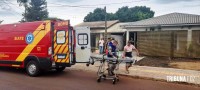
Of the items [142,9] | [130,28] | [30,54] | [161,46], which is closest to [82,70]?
[30,54]

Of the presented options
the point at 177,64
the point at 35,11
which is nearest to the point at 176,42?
the point at 177,64

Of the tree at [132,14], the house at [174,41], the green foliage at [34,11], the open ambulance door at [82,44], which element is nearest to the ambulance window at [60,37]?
the open ambulance door at [82,44]

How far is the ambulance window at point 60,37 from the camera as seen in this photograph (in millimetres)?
10211

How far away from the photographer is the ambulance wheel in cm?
1046

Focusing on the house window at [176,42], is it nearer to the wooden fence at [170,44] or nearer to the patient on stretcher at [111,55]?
the wooden fence at [170,44]

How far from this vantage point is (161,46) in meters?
17.3

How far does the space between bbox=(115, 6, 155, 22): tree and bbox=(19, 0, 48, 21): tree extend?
17.7 m

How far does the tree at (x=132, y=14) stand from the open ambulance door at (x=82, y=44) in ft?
144

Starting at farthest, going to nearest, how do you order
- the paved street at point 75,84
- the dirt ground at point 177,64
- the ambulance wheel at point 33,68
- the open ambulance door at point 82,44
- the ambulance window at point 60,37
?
the dirt ground at point 177,64, the open ambulance door at point 82,44, the ambulance wheel at point 33,68, the ambulance window at point 60,37, the paved street at point 75,84

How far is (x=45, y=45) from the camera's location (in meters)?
10.3

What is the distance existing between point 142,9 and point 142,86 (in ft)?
179

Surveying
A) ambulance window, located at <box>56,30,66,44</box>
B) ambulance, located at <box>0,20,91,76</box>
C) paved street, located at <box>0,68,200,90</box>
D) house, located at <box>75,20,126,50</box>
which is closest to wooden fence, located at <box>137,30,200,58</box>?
paved street, located at <box>0,68,200,90</box>

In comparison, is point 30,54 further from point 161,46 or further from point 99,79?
point 161,46

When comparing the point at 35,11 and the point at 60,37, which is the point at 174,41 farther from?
the point at 35,11
